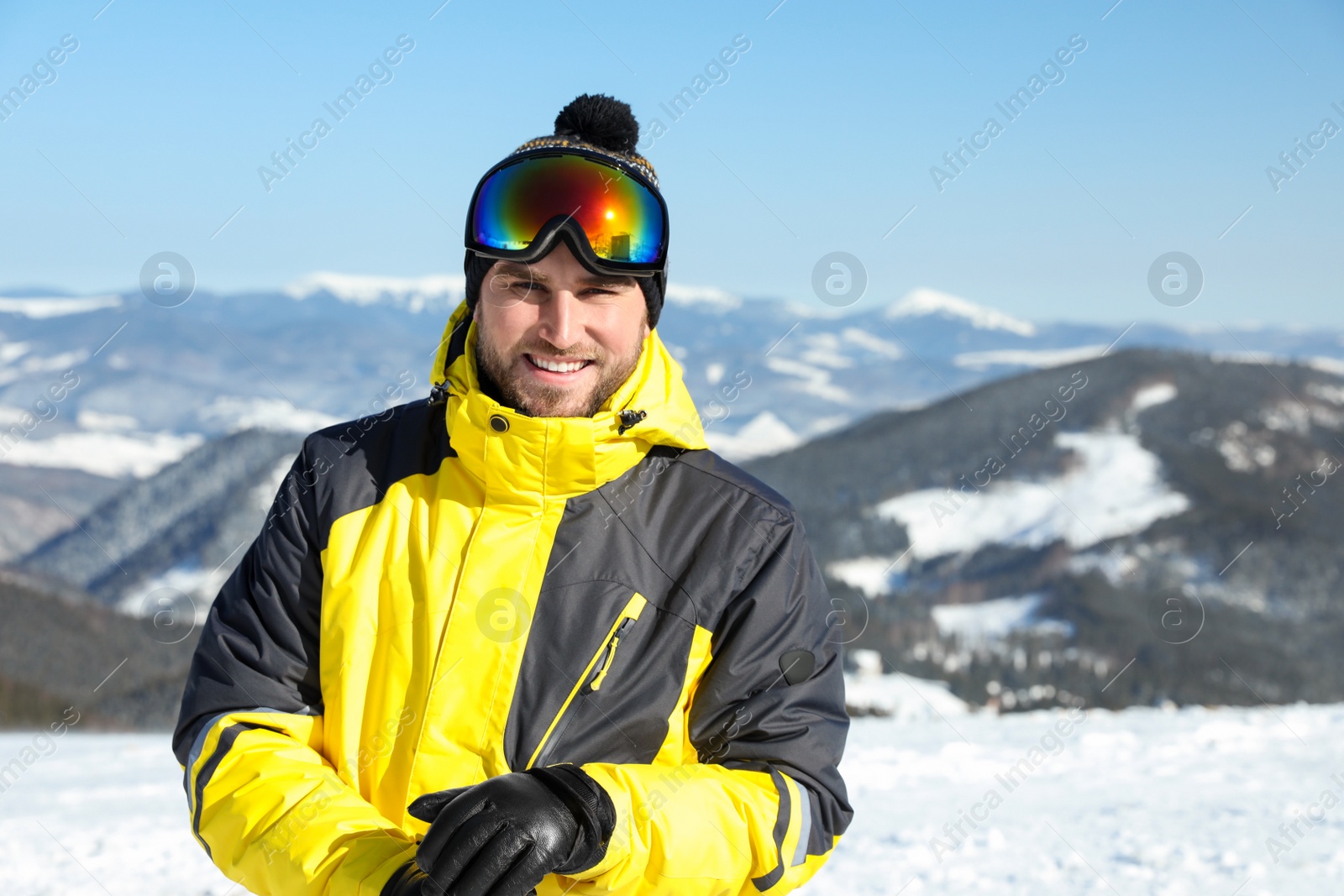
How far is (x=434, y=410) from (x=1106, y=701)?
2083 inches

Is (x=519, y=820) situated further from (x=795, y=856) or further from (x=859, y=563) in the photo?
(x=859, y=563)

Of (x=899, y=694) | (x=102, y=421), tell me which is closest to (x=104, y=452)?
(x=102, y=421)

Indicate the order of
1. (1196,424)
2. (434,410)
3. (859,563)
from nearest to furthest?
(434,410) → (859,563) → (1196,424)

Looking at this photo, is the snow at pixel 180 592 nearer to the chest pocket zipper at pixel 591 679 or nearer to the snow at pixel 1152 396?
the chest pocket zipper at pixel 591 679

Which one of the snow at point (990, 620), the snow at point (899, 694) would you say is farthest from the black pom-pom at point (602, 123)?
the snow at point (990, 620)

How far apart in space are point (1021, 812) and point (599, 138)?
4840 millimetres

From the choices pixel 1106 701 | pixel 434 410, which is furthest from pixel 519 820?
pixel 1106 701

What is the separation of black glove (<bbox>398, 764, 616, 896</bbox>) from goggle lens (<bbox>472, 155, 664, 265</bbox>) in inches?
41.3

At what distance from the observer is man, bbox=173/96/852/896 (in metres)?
1.83

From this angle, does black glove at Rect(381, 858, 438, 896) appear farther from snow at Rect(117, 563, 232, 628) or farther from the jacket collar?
snow at Rect(117, 563, 232, 628)

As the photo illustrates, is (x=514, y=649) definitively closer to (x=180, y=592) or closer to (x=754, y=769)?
(x=754, y=769)

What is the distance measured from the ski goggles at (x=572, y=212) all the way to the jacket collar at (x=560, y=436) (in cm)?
22

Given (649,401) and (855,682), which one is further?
(855,682)

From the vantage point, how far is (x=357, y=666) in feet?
6.40
